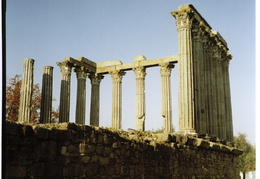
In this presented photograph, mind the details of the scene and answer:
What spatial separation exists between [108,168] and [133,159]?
1168 millimetres

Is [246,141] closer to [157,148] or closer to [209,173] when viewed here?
[209,173]

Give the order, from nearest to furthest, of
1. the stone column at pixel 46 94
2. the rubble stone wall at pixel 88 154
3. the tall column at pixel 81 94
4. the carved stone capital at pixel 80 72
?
the rubble stone wall at pixel 88 154 → the stone column at pixel 46 94 → the tall column at pixel 81 94 → the carved stone capital at pixel 80 72

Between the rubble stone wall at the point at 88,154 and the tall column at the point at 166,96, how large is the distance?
38.7 ft

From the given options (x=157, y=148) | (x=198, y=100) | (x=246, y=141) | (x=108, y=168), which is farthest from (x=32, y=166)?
(x=246, y=141)

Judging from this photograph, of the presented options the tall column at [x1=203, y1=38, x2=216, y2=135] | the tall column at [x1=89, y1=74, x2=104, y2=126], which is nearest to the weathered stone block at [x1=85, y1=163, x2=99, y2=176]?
the tall column at [x1=203, y1=38, x2=216, y2=135]

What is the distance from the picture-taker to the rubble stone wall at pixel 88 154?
5.77 m

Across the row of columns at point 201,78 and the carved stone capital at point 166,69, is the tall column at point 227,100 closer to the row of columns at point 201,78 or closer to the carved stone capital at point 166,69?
the row of columns at point 201,78

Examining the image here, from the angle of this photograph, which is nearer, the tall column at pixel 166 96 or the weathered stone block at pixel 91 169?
the weathered stone block at pixel 91 169

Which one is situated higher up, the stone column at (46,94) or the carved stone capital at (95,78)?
the carved stone capital at (95,78)

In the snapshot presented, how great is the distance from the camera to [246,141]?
59219 millimetres

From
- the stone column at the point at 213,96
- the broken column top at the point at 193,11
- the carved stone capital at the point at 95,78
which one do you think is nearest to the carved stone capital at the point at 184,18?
the broken column top at the point at 193,11

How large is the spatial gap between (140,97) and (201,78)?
719cm

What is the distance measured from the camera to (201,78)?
66.2ft

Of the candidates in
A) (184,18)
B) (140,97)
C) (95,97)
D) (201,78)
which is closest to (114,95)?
(95,97)
